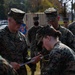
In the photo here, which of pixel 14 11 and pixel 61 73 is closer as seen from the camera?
pixel 61 73

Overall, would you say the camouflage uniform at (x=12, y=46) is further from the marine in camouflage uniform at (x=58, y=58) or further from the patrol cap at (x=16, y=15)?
the marine in camouflage uniform at (x=58, y=58)

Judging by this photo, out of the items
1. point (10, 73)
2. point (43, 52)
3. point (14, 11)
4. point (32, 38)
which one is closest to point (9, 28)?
point (14, 11)

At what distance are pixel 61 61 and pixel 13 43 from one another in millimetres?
1655

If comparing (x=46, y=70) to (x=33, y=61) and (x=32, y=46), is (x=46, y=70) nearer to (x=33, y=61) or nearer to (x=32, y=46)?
(x=33, y=61)

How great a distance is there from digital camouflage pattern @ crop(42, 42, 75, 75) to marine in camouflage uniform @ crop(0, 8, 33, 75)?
4.70 feet

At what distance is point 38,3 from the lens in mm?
43750

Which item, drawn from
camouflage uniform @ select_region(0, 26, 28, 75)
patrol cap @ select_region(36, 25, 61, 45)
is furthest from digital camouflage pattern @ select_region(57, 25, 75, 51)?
patrol cap @ select_region(36, 25, 61, 45)

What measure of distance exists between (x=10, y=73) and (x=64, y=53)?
3.33 feet

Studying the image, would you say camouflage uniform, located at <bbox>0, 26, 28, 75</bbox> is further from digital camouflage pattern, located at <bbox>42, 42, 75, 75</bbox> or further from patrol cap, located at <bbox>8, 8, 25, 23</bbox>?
digital camouflage pattern, located at <bbox>42, 42, 75, 75</bbox>

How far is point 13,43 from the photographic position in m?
5.66

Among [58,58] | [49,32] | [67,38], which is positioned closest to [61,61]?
[58,58]

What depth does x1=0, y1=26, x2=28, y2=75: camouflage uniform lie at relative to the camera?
219 inches

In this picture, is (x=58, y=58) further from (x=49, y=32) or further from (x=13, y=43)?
(x=13, y=43)

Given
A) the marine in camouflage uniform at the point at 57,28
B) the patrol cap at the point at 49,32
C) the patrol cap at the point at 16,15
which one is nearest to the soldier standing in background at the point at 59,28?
the marine in camouflage uniform at the point at 57,28
